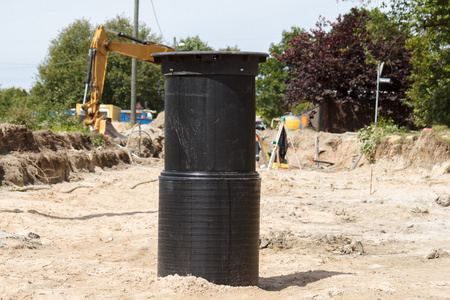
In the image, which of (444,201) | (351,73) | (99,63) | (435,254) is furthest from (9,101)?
(435,254)

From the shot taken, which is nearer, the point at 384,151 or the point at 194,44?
the point at 384,151

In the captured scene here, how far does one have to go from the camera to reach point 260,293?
14.7 feet

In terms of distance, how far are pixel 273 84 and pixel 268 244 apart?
52018 mm

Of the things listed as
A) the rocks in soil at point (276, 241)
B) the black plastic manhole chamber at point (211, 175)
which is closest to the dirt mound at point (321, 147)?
the rocks in soil at point (276, 241)

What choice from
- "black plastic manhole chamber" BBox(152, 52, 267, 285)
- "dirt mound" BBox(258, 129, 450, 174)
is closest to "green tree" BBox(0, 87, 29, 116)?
"dirt mound" BBox(258, 129, 450, 174)

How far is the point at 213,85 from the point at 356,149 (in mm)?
19527

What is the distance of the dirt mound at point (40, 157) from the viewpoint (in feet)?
38.9

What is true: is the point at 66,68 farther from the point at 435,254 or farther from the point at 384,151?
the point at 435,254

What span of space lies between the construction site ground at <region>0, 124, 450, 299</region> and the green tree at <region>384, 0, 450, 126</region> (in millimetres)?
2896

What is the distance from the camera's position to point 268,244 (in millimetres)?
7184

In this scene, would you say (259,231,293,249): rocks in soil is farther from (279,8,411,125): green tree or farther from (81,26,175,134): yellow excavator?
(279,8,411,125): green tree

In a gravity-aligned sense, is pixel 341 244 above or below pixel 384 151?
below

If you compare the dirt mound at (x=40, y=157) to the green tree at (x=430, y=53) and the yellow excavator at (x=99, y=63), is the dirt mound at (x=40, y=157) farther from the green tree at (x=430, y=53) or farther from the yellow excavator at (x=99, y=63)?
the green tree at (x=430, y=53)

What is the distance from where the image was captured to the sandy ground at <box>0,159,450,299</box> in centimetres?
447
